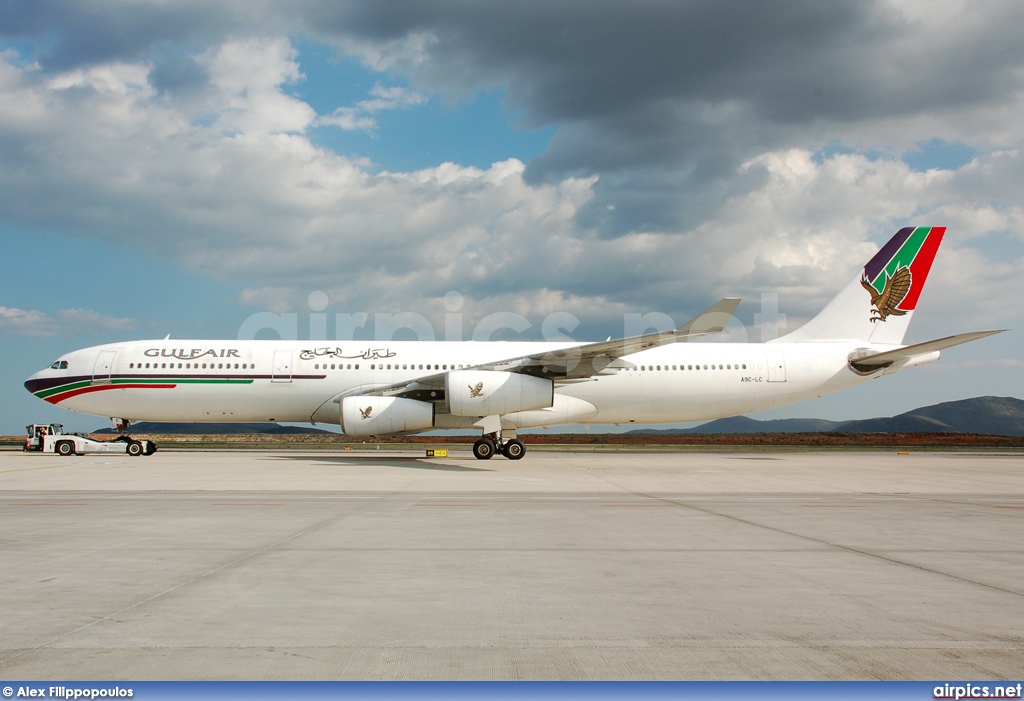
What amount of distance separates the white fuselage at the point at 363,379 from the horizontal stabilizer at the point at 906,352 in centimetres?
47

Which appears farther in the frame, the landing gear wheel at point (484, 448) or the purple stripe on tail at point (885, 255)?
the purple stripe on tail at point (885, 255)

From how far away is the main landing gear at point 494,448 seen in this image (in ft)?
74.8

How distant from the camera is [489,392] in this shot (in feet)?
70.1

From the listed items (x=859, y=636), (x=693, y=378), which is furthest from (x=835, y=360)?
(x=859, y=636)

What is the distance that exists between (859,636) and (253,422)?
23.5 meters

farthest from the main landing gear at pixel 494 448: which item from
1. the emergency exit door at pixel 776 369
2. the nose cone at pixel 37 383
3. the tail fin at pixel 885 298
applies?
the nose cone at pixel 37 383

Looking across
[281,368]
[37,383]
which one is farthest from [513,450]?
[37,383]

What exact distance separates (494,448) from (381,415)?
12.5ft

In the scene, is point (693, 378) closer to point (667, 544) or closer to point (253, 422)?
point (253, 422)

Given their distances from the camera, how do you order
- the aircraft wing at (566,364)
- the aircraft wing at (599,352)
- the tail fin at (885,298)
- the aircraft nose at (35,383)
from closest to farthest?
the aircraft wing at (599,352)
the aircraft wing at (566,364)
the aircraft nose at (35,383)
the tail fin at (885,298)

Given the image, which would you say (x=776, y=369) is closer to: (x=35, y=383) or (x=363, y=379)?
(x=363, y=379)

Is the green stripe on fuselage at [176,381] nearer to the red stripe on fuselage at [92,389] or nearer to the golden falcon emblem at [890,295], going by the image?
the red stripe on fuselage at [92,389]

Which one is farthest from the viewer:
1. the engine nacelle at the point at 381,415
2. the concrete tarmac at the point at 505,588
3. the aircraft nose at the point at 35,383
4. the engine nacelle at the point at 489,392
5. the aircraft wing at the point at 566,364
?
the aircraft nose at the point at 35,383

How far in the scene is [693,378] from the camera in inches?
1032
